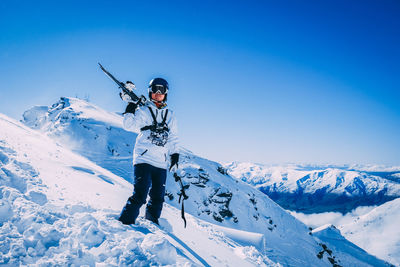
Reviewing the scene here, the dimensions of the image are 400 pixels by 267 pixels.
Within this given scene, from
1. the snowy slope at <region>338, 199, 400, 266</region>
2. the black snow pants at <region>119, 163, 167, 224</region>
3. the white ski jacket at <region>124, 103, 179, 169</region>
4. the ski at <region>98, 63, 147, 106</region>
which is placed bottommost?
the snowy slope at <region>338, 199, 400, 266</region>

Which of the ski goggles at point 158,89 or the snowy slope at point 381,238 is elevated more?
the ski goggles at point 158,89

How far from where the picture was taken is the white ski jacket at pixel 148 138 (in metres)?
4.47

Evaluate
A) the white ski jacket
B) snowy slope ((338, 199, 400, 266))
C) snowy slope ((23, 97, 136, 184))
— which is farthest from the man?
snowy slope ((338, 199, 400, 266))

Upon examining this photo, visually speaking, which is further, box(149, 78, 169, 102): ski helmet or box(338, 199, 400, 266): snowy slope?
box(338, 199, 400, 266): snowy slope


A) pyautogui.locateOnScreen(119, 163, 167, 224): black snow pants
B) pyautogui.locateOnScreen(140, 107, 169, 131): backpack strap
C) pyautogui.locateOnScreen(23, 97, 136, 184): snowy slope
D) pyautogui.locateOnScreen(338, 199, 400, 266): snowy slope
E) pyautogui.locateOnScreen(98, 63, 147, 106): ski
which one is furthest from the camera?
pyautogui.locateOnScreen(338, 199, 400, 266): snowy slope

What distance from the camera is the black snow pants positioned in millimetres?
3946

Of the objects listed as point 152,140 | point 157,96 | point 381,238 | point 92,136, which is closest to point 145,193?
point 152,140

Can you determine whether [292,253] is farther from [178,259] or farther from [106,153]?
[178,259]

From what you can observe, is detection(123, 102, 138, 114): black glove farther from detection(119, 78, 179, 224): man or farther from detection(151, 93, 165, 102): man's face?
detection(151, 93, 165, 102): man's face

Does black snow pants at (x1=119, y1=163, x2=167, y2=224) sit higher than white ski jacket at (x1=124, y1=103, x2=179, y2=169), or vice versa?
white ski jacket at (x1=124, y1=103, x2=179, y2=169)

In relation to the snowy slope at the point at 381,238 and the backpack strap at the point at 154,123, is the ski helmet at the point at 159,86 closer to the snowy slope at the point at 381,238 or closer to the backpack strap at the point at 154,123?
the backpack strap at the point at 154,123

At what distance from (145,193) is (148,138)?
1.11 m

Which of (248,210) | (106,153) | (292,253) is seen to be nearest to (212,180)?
(248,210)

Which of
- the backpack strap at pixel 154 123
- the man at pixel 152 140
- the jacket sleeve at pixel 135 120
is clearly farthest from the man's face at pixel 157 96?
the jacket sleeve at pixel 135 120
